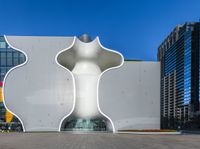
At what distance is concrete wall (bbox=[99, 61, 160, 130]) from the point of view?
1406 inches

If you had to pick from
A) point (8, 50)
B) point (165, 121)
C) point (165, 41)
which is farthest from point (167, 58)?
point (8, 50)

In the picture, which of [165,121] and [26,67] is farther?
[165,121]

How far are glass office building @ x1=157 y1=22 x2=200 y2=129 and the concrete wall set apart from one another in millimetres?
64437

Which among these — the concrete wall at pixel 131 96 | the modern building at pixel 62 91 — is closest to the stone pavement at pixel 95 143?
the concrete wall at pixel 131 96

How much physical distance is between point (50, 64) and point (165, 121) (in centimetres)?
9199

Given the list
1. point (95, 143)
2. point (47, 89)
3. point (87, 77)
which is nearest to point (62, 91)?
point (47, 89)

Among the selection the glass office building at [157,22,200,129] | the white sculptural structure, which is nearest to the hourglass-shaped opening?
the white sculptural structure

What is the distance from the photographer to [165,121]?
385ft

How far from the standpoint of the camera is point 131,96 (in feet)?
118

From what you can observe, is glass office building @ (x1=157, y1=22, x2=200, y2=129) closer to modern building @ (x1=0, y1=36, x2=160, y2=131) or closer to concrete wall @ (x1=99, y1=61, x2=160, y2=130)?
concrete wall @ (x1=99, y1=61, x2=160, y2=130)

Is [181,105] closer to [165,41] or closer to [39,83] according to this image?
[165,41]

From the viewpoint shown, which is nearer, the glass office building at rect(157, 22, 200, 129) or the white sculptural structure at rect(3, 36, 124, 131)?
the white sculptural structure at rect(3, 36, 124, 131)

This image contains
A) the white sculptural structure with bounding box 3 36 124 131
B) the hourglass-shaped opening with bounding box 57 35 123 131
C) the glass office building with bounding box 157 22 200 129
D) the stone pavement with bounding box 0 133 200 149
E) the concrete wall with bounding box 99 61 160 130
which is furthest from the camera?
the glass office building with bounding box 157 22 200 129

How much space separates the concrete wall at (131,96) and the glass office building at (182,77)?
211ft
